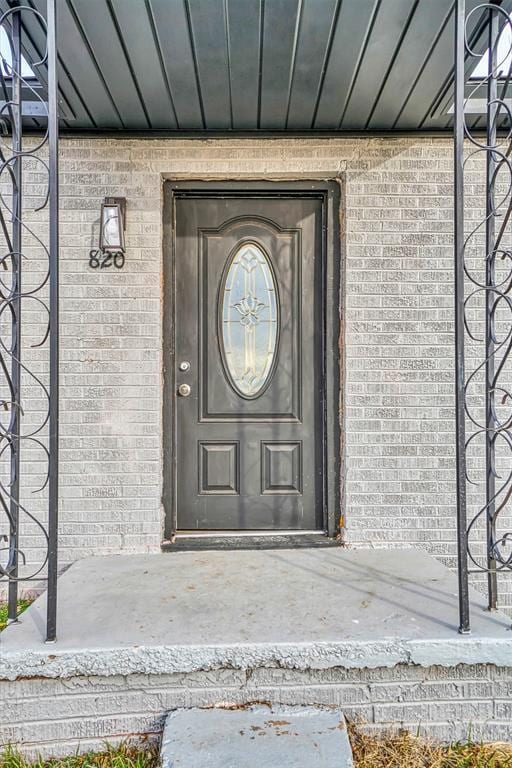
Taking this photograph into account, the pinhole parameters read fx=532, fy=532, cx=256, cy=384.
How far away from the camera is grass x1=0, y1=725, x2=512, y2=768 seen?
5.61 feet

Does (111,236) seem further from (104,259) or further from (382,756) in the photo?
(382,756)

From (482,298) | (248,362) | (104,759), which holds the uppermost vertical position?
(482,298)

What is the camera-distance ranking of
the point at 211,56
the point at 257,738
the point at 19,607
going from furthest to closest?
the point at 19,607 < the point at 211,56 < the point at 257,738

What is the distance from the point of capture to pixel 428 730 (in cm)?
180

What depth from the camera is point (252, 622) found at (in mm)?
1907

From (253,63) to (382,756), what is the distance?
8.67 feet

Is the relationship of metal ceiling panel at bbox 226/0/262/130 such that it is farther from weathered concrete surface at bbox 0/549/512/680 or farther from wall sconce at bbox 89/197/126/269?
weathered concrete surface at bbox 0/549/512/680

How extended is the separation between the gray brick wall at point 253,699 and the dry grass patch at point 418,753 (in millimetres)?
34

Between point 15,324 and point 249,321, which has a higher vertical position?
point 249,321

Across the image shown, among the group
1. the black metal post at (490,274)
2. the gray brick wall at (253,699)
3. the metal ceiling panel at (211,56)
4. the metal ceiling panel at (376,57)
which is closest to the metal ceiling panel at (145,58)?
the metal ceiling panel at (211,56)

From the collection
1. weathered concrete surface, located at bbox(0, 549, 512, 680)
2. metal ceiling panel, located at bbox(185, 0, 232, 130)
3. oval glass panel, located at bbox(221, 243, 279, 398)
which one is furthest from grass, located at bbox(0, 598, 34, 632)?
metal ceiling panel, located at bbox(185, 0, 232, 130)

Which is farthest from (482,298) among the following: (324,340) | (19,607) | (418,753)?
(19,607)

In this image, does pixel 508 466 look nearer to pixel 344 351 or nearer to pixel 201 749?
pixel 344 351

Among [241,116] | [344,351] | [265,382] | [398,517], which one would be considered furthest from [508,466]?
[241,116]
